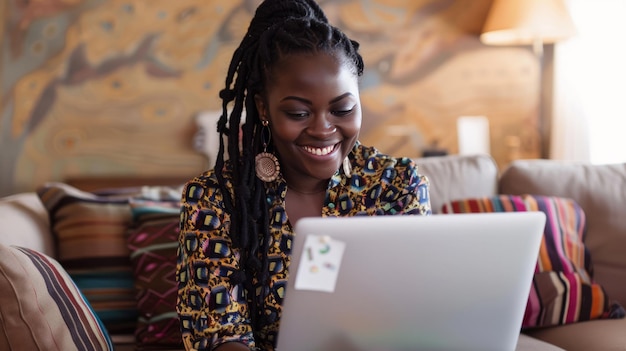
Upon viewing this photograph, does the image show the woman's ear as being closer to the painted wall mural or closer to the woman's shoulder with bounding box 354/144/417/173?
the woman's shoulder with bounding box 354/144/417/173

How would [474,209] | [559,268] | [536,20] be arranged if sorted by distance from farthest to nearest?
[536,20]
[474,209]
[559,268]

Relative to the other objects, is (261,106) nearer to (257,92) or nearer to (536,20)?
(257,92)

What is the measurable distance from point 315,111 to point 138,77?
7.31 ft

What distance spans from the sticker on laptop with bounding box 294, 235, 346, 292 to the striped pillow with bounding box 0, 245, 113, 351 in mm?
692

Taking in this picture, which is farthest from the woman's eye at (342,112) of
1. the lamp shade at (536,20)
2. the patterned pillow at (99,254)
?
the lamp shade at (536,20)

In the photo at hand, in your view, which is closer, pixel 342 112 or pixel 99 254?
pixel 342 112

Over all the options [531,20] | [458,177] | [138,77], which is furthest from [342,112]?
[138,77]

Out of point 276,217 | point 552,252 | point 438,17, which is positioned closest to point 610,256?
point 552,252

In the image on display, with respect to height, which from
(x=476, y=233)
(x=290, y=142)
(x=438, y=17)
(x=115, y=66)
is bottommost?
(x=476, y=233)

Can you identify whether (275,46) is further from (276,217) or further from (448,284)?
(448,284)

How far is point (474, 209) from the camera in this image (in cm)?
229

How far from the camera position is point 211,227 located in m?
1.48

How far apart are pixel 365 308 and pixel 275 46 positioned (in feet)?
2.17

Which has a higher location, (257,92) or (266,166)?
(257,92)
